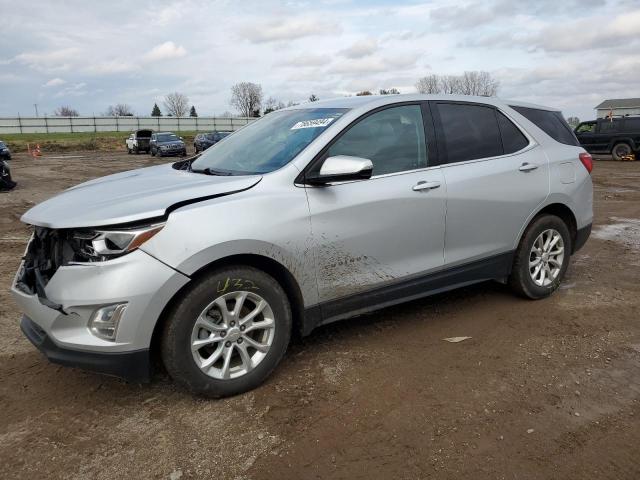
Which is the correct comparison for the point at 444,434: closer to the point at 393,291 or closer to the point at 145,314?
the point at 393,291

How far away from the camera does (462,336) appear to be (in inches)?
157

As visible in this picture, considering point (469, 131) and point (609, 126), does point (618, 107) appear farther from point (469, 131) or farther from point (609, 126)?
point (469, 131)

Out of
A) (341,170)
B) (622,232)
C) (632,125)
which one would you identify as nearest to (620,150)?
(632,125)

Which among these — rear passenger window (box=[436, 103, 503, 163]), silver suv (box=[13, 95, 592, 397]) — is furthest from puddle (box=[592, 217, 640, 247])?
rear passenger window (box=[436, 103, 503, 163])

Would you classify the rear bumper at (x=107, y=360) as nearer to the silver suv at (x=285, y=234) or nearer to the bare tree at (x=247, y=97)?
the silver suv at (x=285, y=234)

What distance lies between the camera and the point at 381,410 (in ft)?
9.80

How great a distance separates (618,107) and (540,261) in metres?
82.3

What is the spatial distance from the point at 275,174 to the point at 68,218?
3.94 ft

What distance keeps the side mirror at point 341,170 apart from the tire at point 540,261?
6.36 feet

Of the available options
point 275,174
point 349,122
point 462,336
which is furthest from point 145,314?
point 462,336

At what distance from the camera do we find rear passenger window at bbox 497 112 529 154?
439 cm

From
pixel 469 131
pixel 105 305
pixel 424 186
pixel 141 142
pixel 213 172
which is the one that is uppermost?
pixel 469 131

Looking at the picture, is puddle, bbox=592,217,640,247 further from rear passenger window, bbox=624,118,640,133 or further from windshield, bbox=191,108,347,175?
rear passenger window, bbox=624,118,640,133

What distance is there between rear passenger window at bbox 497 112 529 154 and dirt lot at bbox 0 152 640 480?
140 centimetres
